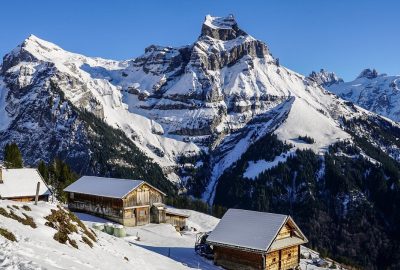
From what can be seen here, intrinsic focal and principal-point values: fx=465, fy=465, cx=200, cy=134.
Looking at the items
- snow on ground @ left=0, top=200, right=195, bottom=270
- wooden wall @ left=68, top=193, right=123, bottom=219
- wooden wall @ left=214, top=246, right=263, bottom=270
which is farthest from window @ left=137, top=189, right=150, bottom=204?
snow on ground @ left=0, top=200, right=195, bottom=270

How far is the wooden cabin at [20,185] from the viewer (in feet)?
219

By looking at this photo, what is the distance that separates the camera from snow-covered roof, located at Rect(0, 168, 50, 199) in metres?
66.7

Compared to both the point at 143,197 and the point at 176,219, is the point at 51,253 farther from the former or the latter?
the point at 176,219

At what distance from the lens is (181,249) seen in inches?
2180

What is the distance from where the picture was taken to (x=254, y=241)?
155 ft

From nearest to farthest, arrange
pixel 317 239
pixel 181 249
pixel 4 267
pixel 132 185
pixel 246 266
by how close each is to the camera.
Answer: pixel 4 267, pixel 246 266, pixel 181 249, pixel 132 185, pixel 317 239

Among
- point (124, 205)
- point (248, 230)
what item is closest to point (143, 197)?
point (124, 205)

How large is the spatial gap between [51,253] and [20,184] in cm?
4824

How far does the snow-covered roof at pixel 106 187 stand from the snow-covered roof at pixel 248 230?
26342 mm

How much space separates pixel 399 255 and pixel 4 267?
591 feet

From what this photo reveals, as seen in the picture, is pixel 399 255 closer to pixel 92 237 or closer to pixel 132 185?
pixel 132 185

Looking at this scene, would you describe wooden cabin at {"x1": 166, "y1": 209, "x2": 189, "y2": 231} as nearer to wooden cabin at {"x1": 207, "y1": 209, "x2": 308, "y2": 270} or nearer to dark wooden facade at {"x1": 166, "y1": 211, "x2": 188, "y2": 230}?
dark wooden facade at {"x1": 166, "y1": 211, "x2": 188, "y2": 230}

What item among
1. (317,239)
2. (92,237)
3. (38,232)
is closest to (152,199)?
(92,237)

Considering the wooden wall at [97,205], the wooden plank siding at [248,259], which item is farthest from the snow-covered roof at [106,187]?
the wooden plank siding at [248,259]
